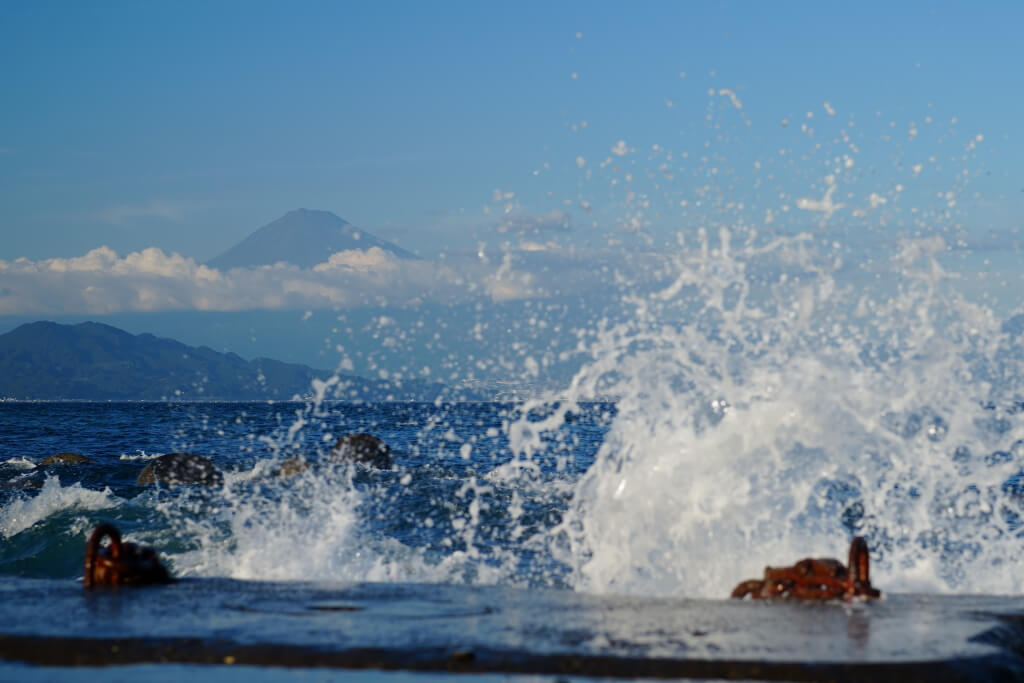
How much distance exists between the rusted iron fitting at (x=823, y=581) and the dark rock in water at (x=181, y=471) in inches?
610

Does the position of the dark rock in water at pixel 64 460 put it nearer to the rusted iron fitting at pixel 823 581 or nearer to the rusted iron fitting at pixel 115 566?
the rusted iron fitting at pixel 115 566

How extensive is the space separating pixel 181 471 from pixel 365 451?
14.4ft

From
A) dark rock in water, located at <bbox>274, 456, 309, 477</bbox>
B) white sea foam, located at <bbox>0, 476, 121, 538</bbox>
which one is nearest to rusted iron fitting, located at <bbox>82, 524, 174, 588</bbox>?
white sea foam, located at <bbox>0, 476, 121, 538</bbox>

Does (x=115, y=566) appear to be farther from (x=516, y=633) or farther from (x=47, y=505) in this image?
(x=47, y=505)

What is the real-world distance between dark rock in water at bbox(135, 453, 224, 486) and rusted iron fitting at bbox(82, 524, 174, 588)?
43.6 feet

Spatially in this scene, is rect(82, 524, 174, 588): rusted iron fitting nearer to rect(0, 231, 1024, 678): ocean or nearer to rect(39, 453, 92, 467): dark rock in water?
rect(0, 231, 1024, 678): ocean

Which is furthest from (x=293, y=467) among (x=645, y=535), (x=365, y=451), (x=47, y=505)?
(x=645, y=535)

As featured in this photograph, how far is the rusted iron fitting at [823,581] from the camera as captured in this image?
7.11 m

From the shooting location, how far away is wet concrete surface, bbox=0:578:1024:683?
525cm

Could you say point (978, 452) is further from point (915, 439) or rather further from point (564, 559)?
point (564, 559)

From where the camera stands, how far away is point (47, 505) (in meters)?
15.3

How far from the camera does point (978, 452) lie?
420 inches

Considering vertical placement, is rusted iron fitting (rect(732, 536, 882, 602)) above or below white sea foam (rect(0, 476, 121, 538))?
above

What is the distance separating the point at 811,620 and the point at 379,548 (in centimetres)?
696
